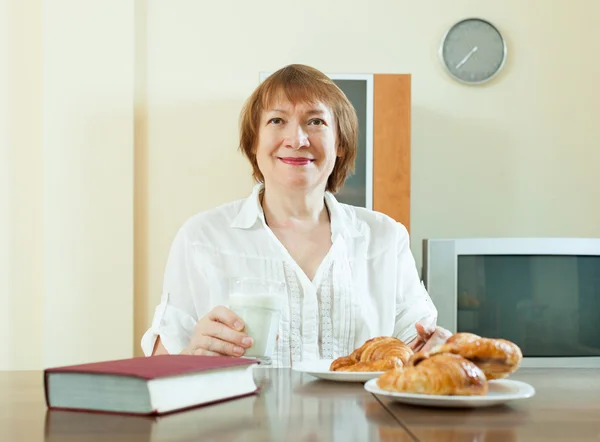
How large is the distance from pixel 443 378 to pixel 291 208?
1225mm

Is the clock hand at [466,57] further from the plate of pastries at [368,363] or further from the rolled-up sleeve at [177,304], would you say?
the plate of pastries at [368,363]

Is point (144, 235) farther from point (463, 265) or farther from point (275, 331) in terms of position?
point (275, 331)

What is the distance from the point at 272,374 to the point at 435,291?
197cm

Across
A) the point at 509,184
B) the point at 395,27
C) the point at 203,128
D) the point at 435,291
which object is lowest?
the point at 435,291

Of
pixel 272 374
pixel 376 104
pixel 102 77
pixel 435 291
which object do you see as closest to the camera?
pixel 272 374

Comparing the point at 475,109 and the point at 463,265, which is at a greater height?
the point at 475,109

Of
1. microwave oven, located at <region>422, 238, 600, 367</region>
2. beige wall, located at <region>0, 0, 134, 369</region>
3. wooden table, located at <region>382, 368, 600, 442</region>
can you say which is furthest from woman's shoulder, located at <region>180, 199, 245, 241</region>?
beige wall, located at <region>0, 0, 134, 369</region>

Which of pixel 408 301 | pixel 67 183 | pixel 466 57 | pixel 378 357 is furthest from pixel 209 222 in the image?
pixel 466 57

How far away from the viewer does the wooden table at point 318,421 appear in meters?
0.75

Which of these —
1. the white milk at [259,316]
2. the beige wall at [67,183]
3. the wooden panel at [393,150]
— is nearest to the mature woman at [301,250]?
the white milk at [259,316]

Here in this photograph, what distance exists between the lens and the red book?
33.1 inches

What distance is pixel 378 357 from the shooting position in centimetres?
116

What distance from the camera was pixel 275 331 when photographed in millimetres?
1355

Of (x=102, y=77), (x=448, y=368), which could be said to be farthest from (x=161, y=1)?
(x=448, y=368)
